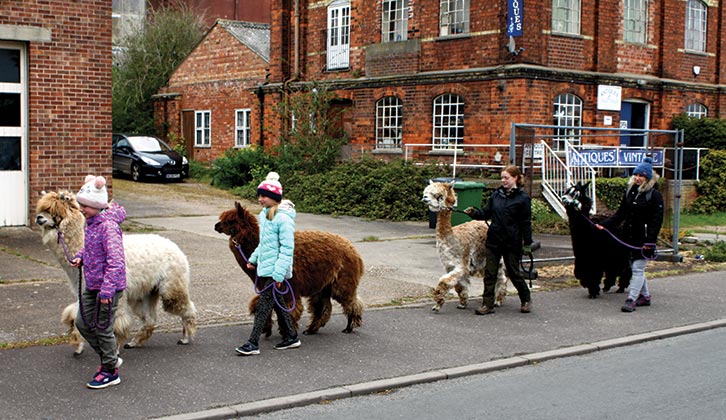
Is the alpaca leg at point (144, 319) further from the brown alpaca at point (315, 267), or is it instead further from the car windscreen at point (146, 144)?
the car windscreen at point (146, 144)

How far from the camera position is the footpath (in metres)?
6.58

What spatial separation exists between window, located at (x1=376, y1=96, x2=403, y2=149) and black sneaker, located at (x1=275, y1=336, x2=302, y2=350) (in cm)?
1764

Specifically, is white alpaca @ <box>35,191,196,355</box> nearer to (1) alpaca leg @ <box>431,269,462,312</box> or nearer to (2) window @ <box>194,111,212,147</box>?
(1) alpaca leg @ <box>431,269,462,312</box>

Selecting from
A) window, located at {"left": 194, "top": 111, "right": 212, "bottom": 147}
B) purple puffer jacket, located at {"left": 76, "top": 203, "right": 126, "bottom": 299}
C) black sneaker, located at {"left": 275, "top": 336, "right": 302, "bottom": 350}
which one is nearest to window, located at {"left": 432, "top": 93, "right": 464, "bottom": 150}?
window, located at {"left": 194, "top": 111, "right": 212, "bottom": 147}

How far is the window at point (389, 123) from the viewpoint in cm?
2569

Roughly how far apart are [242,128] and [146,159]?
185 inches

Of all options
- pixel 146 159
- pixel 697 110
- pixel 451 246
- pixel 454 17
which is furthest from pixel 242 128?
pixel 451 246

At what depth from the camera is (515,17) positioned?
21.9m

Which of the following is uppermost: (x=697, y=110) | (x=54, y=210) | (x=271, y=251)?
(x=697, y=110)

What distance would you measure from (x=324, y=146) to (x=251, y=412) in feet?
64.2

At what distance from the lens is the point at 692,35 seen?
2673cm

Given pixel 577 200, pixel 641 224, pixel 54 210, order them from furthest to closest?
pixel 577 200 < pixel 641 224 < pixel 54 210

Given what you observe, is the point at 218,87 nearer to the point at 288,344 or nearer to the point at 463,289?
the point at 463,289

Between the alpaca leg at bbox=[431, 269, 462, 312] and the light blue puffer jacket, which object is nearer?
the light blue puffer jacket
